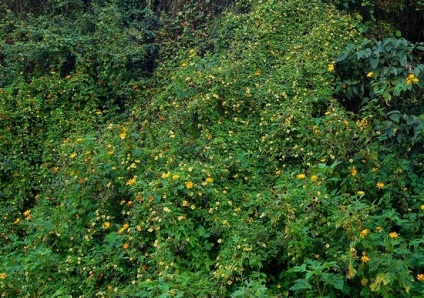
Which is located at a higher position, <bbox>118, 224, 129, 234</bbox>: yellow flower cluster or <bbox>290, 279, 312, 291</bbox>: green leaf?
<bbox>290, 279, 312, 291</bbox>: green leaf

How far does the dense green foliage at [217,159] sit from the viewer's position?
9.97 feet

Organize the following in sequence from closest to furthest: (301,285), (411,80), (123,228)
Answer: (301,285) < (123,228) < (411,80)

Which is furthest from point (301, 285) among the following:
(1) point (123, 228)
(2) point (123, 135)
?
(2) point (123, 135)

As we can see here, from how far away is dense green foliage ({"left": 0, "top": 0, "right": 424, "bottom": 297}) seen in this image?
3.04 metres

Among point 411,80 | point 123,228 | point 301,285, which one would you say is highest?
point 411,80

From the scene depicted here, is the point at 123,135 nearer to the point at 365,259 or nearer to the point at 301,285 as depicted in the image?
the point at 301,285

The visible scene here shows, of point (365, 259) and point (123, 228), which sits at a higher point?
point (365, 259)

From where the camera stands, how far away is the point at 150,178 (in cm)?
369

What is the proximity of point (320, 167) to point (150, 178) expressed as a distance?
1.16 meters

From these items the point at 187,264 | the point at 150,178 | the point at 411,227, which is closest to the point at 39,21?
the point at 150,178

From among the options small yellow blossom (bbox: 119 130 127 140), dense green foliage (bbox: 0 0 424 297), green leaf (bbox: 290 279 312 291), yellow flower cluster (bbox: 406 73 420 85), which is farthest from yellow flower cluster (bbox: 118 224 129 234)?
yellow flower cluster (bbox: 406 73 420 85)

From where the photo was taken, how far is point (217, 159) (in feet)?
12.5

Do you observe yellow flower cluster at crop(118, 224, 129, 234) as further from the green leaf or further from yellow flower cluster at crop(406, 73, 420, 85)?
yellow flower cluster at crop(406, 73, 420, 85)

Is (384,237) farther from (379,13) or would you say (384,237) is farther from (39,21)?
(39,21)
